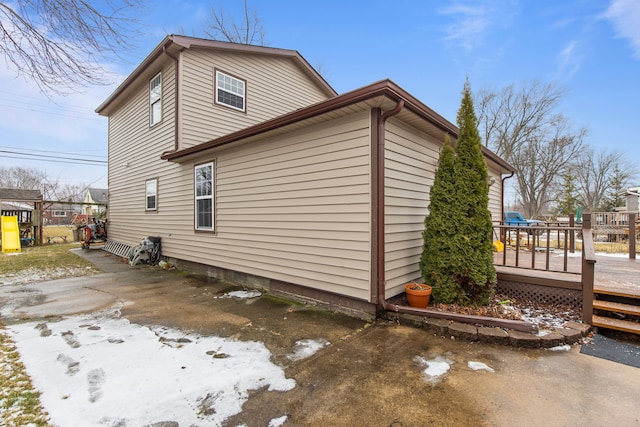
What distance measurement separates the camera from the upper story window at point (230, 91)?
8.41 meters

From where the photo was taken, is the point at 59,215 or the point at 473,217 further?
the point at 59,215

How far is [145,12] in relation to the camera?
148 inches

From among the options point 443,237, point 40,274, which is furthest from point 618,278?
point 40,274

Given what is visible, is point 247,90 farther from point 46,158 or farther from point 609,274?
point 46,158

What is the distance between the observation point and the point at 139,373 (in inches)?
104

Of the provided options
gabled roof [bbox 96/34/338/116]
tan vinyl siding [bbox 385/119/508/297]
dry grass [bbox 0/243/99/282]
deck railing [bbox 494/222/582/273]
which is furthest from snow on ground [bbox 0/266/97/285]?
deck railing [bbox 494/222/582/273]

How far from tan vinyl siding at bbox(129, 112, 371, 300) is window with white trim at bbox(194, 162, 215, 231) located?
0.68 feet

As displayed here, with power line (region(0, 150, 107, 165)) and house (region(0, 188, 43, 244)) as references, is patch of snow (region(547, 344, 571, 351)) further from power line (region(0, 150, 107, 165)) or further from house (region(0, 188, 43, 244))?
power line (region(0, 150, 107, 165))

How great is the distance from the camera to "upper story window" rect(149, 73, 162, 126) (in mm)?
8613

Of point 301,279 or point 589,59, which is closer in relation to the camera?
point 301,279

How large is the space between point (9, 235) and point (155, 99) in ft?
29.2

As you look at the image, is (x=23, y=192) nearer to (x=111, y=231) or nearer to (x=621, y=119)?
(x=111, y=231)

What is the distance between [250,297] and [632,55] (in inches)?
987

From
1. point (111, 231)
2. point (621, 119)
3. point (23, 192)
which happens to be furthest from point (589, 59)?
point (23, 192)
